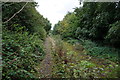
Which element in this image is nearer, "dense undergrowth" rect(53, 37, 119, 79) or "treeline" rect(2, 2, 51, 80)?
"treeline" rect(2, 2, 51, 80)

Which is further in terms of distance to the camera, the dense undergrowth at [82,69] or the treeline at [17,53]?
the dense undergrowth at [82,69]

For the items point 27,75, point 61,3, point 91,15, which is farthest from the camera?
point 91,15

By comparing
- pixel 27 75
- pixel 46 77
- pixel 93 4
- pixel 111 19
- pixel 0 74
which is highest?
pixel 93 4

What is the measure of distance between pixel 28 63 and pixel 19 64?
53 centimetres

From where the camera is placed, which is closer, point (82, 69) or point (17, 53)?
point (82, 69)

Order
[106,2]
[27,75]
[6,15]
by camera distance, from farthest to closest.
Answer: [106,2]
[6,15]
[27,75]

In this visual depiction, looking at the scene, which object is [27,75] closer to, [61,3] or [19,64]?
[19,64]

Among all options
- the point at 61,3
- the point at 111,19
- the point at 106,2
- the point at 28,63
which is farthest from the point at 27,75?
the point at 111,19

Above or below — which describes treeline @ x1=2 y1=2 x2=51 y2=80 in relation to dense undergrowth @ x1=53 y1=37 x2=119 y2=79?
above

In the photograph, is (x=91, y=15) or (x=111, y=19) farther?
A: (x=91, y=15)

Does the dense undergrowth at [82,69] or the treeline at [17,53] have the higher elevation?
the treeline at [17,53]

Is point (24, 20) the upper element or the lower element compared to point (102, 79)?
upper

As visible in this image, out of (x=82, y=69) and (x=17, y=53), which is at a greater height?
(x=17, y=53)

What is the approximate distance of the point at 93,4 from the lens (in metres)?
6.98
